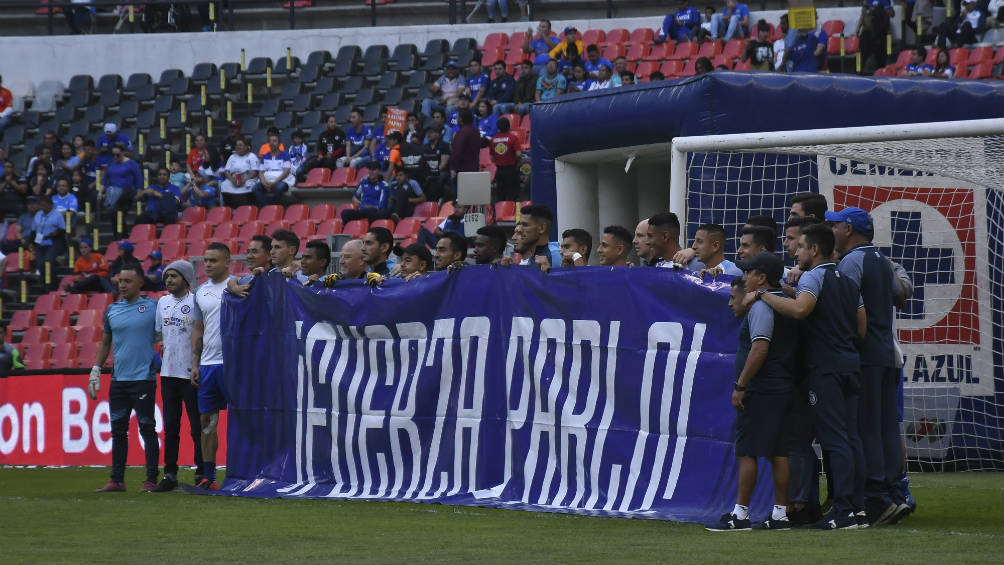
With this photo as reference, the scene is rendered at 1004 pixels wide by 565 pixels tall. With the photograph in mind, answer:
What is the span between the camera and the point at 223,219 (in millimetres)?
26516

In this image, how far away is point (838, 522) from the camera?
8695 millimetres

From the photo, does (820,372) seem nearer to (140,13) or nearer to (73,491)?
(73,491)

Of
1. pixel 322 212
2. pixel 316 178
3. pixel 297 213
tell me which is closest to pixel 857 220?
pixel 322 212

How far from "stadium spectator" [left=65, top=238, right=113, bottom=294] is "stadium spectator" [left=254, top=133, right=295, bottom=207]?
10.1ft

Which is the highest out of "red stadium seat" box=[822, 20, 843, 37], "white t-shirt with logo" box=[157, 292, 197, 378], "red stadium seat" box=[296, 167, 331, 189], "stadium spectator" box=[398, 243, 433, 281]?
"red stadium seat" box=[822, 20, 843, 37]

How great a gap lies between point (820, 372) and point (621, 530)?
147cm

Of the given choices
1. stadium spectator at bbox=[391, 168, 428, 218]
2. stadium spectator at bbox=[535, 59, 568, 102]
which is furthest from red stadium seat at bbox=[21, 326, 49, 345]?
stadium spectator at bbox=[535, 59, 568, 102]

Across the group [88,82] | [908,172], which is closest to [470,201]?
[908,172]

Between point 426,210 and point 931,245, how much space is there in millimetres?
11156

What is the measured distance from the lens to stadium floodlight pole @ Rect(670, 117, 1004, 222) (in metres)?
9.91

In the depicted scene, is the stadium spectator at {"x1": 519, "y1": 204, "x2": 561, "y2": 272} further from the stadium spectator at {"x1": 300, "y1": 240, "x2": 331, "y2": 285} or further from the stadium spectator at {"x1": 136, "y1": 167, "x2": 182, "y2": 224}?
the stadium spectator at {"x1": 136, "y1": 167, "x2": 182, "y2": 224}

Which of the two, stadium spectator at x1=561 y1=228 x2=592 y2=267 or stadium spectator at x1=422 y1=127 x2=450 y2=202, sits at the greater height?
stadium spectator at x1=422 y1=127 x2=450 y2=202

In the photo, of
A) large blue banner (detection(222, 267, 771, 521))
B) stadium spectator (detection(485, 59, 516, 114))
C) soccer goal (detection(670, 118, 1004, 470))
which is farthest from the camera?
stadium spectator (detection(485, 59, 516, 114))

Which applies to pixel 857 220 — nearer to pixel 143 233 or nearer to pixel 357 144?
pixel 357 144
